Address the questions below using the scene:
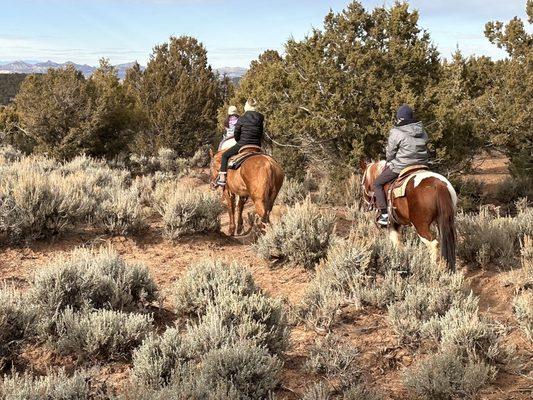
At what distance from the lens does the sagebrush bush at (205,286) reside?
477cm

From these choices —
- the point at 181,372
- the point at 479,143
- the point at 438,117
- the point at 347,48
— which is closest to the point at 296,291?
the point at 181,372

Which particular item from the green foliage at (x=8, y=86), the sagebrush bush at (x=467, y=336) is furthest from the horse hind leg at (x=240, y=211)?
the green foliage at (x=8, y=86)

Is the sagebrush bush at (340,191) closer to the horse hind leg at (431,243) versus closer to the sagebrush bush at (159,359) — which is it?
the horse hind leg at (431,243)

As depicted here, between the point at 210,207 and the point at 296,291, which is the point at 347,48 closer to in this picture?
the point at 210,207

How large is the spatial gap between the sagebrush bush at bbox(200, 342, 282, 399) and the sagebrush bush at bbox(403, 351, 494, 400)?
3.43ft

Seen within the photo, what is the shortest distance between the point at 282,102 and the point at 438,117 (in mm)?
4232

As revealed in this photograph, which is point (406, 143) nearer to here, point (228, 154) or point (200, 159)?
point (228, 154)

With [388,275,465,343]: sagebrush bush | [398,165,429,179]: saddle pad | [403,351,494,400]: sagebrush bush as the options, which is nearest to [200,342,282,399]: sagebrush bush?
[403,351,494,400]: sagebrush bush

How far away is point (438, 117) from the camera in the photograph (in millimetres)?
11641

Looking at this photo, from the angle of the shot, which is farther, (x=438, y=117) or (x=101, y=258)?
(x=438, y=117)

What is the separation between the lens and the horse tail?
19.3 ft

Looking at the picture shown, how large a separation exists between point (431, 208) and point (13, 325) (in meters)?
4.80

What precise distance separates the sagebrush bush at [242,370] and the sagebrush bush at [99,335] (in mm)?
840

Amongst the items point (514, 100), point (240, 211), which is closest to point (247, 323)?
point (240, 211)
